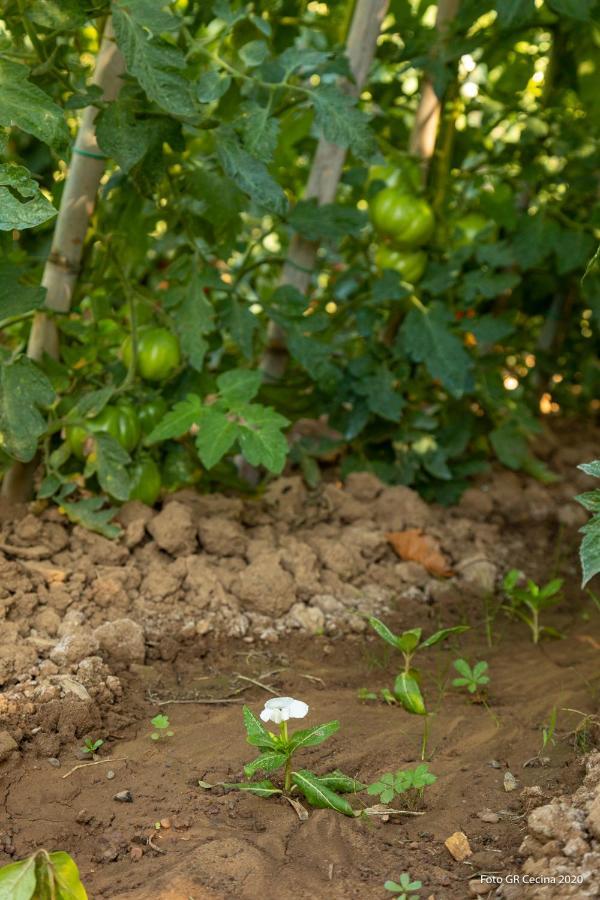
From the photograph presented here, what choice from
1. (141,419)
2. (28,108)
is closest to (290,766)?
(141,419)

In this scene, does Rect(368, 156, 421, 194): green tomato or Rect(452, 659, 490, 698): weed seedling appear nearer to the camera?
Rect(452, 659, 490, 698): weed seedling

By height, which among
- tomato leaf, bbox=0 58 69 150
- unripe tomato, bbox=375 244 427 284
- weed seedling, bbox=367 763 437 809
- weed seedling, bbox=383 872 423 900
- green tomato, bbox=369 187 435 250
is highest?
tomato leaf, bbox=0 58 69 150

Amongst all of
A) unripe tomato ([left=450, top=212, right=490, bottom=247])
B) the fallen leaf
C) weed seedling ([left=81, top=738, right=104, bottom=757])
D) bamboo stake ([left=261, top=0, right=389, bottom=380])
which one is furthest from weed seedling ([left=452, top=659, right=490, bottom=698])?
unripe tomato ([left=450, top=212, right=490, bottom=247])

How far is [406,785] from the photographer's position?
5.93 feet

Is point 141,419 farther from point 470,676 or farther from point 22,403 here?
point 470,676

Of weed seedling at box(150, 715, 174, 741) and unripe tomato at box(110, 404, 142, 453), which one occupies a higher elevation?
unripe tomato at box(110, 404, 142, 453)

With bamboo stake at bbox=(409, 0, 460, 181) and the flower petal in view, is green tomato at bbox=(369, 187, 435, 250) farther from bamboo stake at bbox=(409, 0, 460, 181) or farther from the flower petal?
the flower petal

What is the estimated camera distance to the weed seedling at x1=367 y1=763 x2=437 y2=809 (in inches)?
70.7

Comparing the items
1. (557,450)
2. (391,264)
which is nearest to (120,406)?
(391,264)

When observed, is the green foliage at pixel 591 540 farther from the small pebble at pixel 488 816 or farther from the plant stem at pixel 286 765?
the plant stem at pixel 286 765

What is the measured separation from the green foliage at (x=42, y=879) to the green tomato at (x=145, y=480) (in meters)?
1.18

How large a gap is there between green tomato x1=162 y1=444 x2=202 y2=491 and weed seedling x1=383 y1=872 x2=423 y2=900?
134 centimetres

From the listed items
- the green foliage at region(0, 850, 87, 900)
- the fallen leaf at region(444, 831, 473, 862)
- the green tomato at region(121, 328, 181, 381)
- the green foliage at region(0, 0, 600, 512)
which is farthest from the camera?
the green tomato at region(121, 328, 181, 381)

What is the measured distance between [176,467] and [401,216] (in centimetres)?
89
